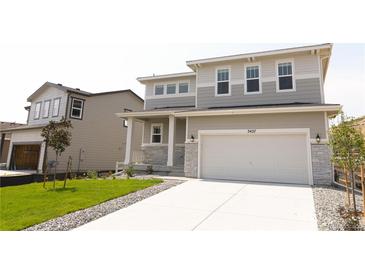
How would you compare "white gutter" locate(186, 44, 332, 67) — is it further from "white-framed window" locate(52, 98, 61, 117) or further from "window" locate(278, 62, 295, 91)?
"white-framed window" locate(52, 98, 61, 117)

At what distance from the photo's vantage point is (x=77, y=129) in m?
16.6

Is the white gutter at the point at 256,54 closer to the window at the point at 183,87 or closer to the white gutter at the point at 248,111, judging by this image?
the window at the point at 183,87

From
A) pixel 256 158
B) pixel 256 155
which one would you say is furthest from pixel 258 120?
pixel 256 158

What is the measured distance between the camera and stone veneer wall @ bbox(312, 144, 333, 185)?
29.2 ft

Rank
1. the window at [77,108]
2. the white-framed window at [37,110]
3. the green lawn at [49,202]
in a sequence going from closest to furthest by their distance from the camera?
1. the green lawn at [49,202]
2. the window at [77,108]
3. the white-framed window at [37,110]

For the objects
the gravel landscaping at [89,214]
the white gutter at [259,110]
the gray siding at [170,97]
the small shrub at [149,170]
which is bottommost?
the gravel landscaping at [89,214]

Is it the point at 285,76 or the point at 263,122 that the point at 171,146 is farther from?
the point at 285,76

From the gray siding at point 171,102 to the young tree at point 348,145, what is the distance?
31.9 feet

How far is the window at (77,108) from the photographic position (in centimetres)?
1664

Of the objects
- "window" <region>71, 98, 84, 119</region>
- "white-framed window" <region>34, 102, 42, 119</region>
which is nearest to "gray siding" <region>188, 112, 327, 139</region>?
"window" <region>71, 98, 84, 119</region>

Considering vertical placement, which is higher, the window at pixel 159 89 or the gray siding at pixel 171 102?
the window at pixel 159 89

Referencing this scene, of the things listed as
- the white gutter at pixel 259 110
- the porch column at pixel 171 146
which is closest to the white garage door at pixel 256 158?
the white gutter at pixel 259 110

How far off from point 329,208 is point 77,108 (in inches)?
679

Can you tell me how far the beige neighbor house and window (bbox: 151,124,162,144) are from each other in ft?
4.85
